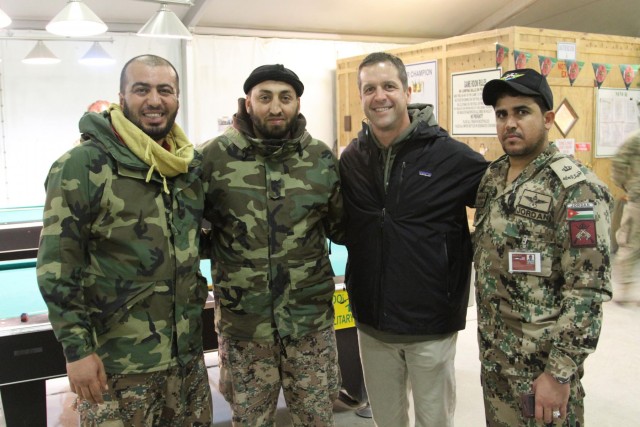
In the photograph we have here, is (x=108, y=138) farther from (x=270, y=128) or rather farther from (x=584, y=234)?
(x=584, y=234)

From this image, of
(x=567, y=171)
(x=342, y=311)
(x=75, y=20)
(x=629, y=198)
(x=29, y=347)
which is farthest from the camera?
(x=75, y=20)

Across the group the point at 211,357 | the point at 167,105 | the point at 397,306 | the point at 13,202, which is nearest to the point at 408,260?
the point at 397,306

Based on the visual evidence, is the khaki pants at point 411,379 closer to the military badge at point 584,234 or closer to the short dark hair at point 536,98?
the military badge at point 584,234

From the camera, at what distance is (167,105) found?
1985mm

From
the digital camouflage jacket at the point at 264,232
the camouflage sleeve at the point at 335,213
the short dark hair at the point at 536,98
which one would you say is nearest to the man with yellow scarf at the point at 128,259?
the digital camouflage jacket at the point at 264,232

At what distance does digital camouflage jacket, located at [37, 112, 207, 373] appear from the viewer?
1.76 meters

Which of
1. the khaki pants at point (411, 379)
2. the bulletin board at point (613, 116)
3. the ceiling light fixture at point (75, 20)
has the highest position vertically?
the ceiling light fixture at point (75, 20)

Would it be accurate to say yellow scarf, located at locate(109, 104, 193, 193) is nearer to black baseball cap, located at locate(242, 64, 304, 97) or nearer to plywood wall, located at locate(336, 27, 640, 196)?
black baseball cap, located at locate(242, 64, 304, 97)

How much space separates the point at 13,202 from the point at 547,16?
28.7 ft

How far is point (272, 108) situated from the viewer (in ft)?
7.07

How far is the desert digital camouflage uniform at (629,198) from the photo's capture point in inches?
139

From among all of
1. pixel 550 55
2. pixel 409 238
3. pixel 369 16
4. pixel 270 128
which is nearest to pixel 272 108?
pixel 270 128

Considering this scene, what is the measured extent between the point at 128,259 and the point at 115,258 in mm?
45

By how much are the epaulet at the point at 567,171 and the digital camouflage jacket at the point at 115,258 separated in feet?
4.15
